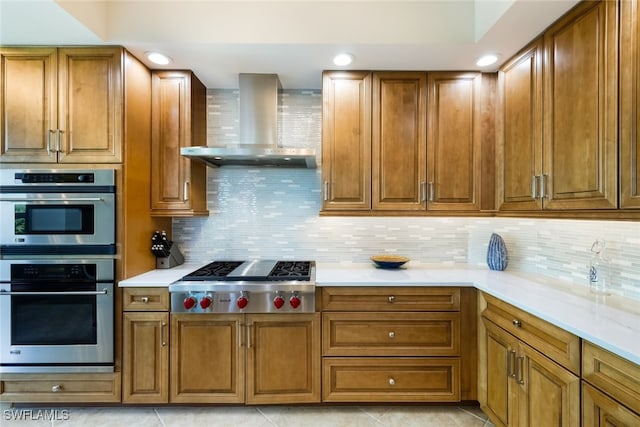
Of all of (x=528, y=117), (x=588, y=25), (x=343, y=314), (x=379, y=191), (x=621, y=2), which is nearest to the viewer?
(x=621, y=2)

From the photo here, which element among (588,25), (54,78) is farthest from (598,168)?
(54,78)

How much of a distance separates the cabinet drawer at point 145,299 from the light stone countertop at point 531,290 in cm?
5

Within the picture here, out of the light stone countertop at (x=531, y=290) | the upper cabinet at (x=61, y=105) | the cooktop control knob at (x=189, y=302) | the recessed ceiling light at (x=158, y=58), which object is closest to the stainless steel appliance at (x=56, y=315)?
the light stone countertop at (x=531, y=290)

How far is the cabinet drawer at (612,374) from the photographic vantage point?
976 mm

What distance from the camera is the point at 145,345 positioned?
1966 mm

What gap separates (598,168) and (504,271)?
1.15 metres

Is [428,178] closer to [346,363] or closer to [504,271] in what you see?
[504,271]

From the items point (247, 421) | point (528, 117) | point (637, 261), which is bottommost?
point (247, 421)

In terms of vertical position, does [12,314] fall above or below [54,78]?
below

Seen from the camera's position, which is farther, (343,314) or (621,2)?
(343,314)

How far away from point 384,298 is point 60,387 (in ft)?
7.48

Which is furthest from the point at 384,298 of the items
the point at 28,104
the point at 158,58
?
the point at 28,104

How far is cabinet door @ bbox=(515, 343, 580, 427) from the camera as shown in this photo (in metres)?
1.21

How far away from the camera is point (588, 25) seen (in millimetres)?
1463
